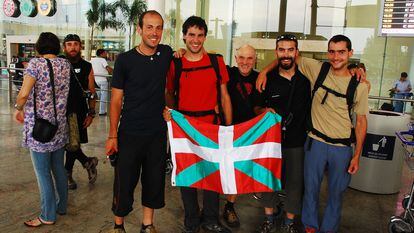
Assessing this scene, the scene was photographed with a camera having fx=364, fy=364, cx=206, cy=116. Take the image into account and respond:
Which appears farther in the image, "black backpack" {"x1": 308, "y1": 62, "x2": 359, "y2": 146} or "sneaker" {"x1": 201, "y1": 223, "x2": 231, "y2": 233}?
"sneaker" {"x1": 201, "y1": 223, "x2": 231, "y2": 233}

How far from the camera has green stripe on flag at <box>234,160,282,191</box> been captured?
2.99 meters

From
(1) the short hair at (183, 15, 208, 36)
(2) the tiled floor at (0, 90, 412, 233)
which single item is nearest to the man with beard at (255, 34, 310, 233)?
(2) the tiled floor at (0, 90, 412, 233)

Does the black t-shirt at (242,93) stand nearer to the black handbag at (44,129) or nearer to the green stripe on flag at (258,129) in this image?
the green stripe on flag at (258,129)

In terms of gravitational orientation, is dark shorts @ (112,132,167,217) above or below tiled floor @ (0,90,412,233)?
above

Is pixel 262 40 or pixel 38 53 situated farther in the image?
pixel 262 40

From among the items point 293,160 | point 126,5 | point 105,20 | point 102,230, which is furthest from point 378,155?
point 105,20

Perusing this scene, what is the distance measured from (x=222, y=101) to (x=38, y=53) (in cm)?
159

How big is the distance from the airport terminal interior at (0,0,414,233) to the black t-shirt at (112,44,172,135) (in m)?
1.02

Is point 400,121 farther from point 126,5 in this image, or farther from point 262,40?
point 126,5

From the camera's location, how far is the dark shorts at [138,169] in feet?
9.27

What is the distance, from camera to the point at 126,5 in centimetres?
1421

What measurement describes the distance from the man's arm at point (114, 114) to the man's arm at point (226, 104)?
0.82 meters

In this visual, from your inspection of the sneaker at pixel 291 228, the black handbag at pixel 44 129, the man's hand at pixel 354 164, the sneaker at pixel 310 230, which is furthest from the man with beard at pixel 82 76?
the man's hand at pixel 354 164

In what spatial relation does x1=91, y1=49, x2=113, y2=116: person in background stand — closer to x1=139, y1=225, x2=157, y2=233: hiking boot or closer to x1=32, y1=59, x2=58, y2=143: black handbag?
x1=32, y1=59, x2=58, y2=143: black handbag
